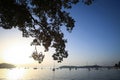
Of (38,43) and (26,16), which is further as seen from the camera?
(38,43)

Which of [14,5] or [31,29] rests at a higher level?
[14,5]

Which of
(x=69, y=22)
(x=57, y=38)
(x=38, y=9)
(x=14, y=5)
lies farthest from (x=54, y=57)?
(x=14, y=5)

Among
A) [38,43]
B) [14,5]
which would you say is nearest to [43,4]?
[14,5]

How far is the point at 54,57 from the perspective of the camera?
491 inches

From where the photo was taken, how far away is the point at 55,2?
1213 cm

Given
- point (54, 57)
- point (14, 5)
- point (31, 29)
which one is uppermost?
point (14, 5)

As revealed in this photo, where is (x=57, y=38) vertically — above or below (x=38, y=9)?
below

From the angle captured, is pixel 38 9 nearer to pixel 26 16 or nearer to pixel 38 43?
pixel 26 16

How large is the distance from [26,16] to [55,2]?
1.91 meters

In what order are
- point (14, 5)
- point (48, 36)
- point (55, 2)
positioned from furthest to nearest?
point (48, 36)
point (55, 2)
point (14, 5)

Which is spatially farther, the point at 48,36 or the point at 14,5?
the point at 48,36

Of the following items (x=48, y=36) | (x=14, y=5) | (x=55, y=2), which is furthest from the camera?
(x=48, y=36)

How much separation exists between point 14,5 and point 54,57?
3843 millimetres

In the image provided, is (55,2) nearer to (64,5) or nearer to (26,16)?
(64,5)
